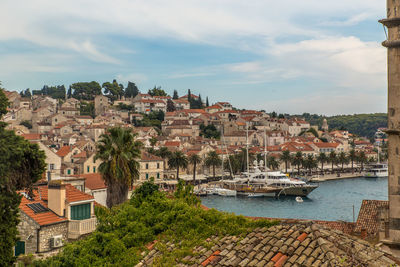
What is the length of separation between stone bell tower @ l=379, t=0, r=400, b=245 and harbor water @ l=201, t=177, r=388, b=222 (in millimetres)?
42823

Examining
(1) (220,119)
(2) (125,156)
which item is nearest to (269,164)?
(1) (220,119)

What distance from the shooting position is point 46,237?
52.7 feet

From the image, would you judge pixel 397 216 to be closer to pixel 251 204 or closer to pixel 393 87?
pixel 393 87

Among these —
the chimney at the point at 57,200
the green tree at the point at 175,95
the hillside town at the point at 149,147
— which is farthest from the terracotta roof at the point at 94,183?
the green tree at the point at 175,95

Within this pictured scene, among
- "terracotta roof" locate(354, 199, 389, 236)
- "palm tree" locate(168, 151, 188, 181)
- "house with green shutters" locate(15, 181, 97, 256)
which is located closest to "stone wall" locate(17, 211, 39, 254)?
"house with green shutters" locate(15, 181, 97, 256)

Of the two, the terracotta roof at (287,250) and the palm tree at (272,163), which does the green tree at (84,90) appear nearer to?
the palm tree at (272,163)

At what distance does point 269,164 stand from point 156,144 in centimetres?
2977

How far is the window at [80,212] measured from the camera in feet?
58.3

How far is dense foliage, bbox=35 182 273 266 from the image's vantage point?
8688 mm

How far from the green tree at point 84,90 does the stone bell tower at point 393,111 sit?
617ft

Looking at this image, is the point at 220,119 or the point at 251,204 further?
the point at 220,119

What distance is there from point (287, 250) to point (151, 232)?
3540 mm

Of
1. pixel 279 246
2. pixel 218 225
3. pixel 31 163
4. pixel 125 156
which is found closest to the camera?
pixel 279 246

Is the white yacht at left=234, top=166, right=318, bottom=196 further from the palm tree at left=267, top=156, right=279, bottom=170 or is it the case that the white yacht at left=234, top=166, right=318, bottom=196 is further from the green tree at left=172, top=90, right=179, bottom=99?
the green tree at left=172, top=90, right=179, bottom=99
